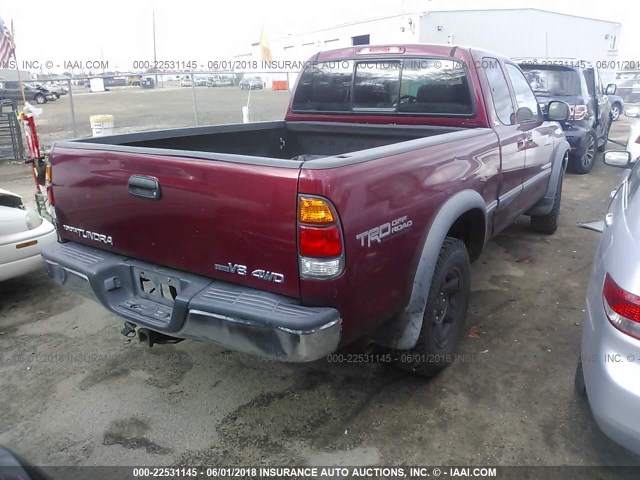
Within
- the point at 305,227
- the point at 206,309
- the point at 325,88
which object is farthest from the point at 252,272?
the point at 325,88

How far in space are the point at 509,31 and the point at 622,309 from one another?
3212 cm

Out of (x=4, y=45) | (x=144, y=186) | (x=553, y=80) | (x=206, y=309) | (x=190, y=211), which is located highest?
(x=4, y=45)

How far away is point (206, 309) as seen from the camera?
89.0 inches

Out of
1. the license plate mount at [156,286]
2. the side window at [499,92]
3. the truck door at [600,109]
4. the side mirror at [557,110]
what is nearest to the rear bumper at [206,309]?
the license plate mount at [156,286]

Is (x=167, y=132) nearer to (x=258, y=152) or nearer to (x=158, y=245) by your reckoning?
(x=258, y=152)

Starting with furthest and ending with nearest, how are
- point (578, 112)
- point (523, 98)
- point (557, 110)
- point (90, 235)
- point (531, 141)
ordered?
point (578, 112), point (557, 110), point (523, 98), point (531, 141), point (90, 235)

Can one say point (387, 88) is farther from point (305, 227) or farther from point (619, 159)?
point (305, 227)

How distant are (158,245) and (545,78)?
852 centimetres

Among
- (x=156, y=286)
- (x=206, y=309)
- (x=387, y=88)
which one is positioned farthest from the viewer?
(x=387, y=88)

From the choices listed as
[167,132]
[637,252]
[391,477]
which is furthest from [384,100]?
[391,477]

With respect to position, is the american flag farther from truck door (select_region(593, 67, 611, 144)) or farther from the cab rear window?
truck door (select_region(593, 67, 611, 144))

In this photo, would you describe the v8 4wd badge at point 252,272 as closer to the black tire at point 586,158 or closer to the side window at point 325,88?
the side window at point 325,88

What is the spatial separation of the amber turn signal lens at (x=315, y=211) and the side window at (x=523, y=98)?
2.81 meters

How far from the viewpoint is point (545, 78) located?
8.96 metres
